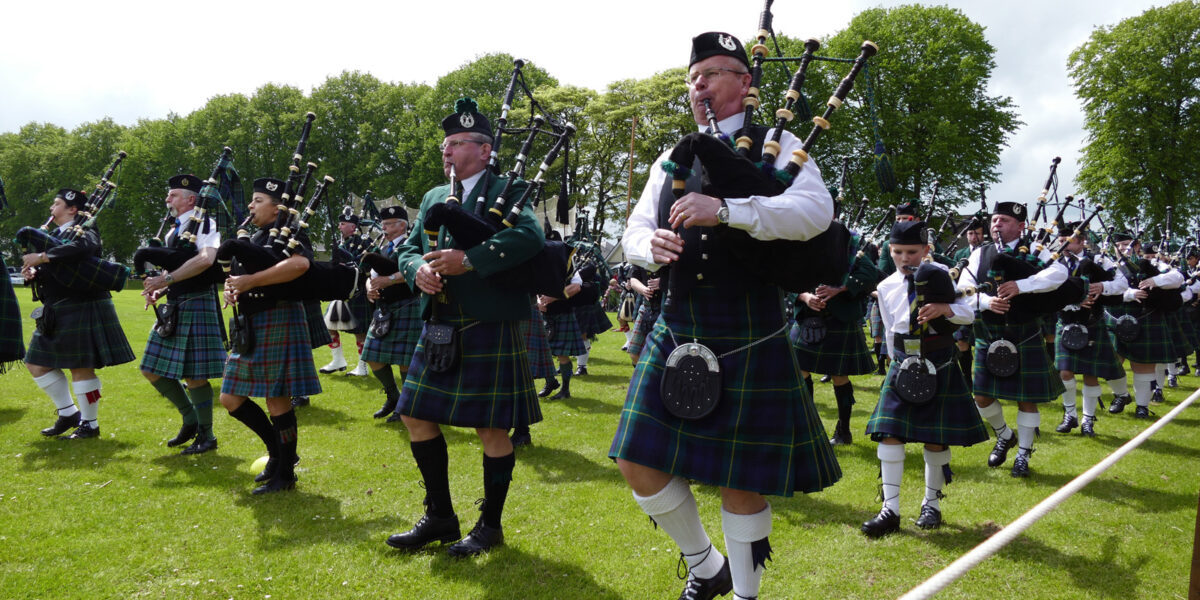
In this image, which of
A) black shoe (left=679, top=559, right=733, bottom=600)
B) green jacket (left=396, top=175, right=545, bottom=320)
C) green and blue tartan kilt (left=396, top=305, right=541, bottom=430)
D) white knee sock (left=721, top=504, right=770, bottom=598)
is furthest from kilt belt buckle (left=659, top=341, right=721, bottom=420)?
green and blue tartan kilt (left=396, top=305, right=541, bottom=430)

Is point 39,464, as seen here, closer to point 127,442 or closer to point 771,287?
point 127,442

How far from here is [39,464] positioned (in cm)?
473

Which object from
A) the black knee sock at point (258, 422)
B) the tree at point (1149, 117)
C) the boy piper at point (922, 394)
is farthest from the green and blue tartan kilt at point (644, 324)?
the tree at point (1149, 117)

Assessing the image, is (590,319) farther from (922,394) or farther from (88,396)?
(922,394)

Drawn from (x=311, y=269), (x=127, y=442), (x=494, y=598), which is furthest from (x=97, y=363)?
(x=494, y=598)

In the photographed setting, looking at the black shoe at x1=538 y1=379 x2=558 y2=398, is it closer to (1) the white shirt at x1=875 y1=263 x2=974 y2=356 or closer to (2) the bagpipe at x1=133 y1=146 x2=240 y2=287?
(2) the bagpipe at x1=133 y1=146 x2=240 y2=287

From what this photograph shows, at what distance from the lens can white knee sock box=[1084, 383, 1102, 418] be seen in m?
6.46

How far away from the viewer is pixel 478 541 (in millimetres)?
3264

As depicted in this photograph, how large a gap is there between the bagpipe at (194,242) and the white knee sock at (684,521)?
12.8 feet

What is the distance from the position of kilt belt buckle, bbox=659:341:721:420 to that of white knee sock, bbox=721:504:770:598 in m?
0.40

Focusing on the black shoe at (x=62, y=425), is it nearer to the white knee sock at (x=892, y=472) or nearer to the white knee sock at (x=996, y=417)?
the white knee sock at (x=892, y=472)

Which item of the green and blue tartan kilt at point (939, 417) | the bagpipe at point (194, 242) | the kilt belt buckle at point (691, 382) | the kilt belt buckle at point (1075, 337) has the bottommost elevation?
the green and blue tartan kilt at point (939, 417)

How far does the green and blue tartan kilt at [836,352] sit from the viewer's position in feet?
18.8

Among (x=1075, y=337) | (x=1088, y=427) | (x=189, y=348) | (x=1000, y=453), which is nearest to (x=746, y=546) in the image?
(x=1000, y=453)
